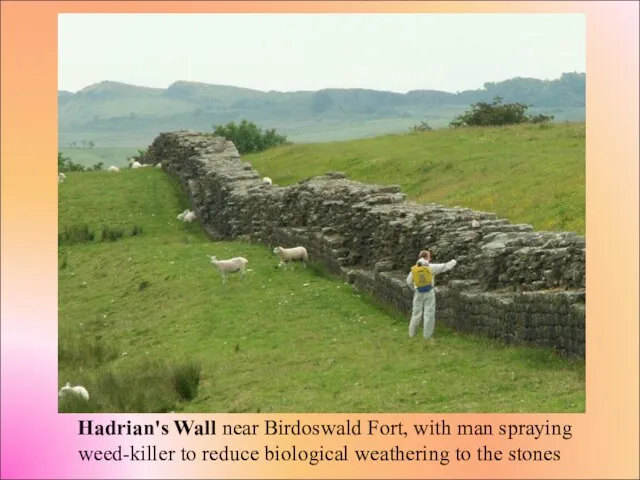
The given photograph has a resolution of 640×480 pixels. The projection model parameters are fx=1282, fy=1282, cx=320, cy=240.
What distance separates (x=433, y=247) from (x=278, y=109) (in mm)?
54226

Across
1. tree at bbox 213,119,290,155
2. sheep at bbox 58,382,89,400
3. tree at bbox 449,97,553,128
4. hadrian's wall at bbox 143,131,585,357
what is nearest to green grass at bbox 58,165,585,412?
sheep at bbox 58,382,89,400

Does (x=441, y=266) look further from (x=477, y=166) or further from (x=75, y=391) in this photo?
→ (x=477, y=166)

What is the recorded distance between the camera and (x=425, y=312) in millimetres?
19078

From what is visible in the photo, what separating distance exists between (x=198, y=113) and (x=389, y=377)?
57708mm

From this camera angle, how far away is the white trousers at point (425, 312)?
18984 mm

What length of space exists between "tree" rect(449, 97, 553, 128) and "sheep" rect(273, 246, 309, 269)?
30076mm

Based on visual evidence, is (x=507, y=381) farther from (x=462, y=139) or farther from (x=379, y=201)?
(x=462, y=139)

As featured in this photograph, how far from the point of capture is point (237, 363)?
1898 cm

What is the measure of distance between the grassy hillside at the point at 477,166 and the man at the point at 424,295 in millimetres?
6277

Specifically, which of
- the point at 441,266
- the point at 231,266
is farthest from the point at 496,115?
the point at 441,266

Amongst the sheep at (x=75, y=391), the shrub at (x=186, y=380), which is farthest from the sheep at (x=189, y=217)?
the sheep at (x=75, y=391)

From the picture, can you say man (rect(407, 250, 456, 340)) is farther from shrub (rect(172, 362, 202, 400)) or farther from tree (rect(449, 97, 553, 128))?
tree (rect(449, 97, 553, 128))

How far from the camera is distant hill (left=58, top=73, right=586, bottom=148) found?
62312 mm

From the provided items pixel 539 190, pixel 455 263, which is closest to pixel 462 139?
pixel 539 190
